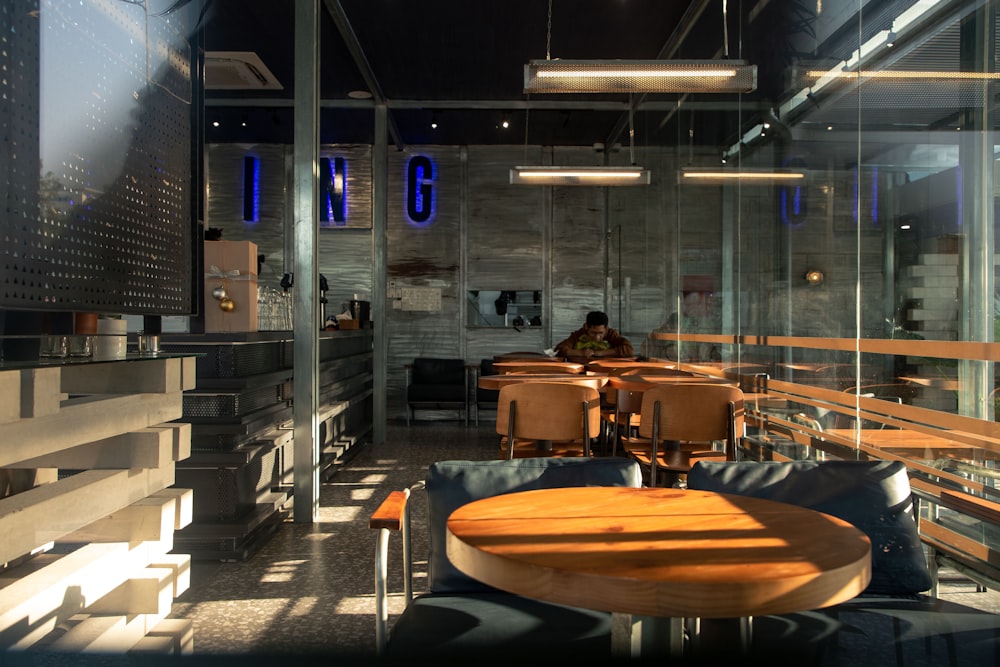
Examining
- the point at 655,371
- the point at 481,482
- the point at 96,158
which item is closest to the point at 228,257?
the point at 96,158

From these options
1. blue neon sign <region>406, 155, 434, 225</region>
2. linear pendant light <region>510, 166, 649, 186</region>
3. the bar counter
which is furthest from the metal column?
blue neon sign <region>406, 155, 434, 225</region>

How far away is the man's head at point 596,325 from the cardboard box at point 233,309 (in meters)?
4.49

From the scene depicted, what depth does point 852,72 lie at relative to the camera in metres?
3.53

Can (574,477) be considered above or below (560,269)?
below

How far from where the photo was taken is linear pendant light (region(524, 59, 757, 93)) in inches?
177

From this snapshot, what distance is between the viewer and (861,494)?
6.93 ft

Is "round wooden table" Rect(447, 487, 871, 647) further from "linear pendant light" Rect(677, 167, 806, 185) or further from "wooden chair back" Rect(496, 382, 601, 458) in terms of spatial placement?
"linear pendant light" Rect(677, 167, 806, 185)

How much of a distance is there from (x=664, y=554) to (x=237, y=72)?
24.6 ft

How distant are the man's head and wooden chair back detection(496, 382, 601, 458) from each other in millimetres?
4369

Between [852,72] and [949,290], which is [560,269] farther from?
[949,290]

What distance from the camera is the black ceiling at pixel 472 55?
610cm

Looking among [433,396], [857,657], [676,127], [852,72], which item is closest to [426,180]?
[433,396]

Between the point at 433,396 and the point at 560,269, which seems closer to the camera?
the point at 433,396

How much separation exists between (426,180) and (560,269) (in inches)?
88.3
